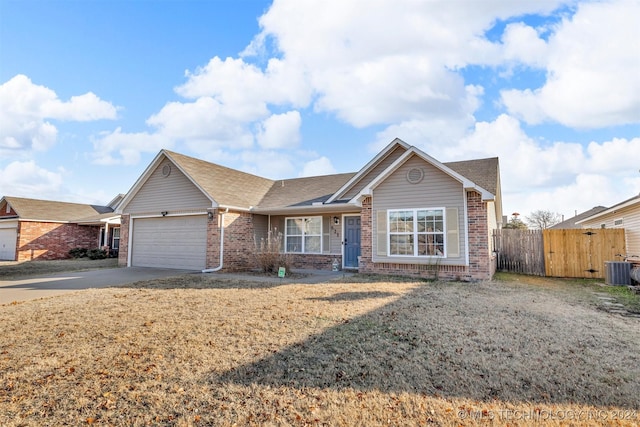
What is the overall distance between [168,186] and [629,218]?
18966 mm

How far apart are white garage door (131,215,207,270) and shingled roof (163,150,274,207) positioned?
1.28m

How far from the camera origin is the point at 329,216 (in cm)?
1475

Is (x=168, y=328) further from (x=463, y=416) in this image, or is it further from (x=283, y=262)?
(x=283, y=262)

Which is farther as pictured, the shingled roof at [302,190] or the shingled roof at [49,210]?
the shingled roof at [49,210]

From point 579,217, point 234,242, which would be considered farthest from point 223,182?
point 579,217

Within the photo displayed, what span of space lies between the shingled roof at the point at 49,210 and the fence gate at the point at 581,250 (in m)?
27.9

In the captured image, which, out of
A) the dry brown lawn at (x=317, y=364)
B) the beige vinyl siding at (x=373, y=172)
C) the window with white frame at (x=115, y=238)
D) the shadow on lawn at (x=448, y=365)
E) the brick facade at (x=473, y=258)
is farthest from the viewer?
the window with white frame at (x=115, y=238)

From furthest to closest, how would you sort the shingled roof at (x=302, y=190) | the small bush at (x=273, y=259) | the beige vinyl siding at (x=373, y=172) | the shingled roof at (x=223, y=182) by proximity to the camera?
the shingled roof at (x=302, y=190) < the shingled roof at (x=223, y=182) < the beige vinyl siding at (x=373, y=172) < the small bush at (x=273, y=259)

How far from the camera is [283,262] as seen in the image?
12.8 metres

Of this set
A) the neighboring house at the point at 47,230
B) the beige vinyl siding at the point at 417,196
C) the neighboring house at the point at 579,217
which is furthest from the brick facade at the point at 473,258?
the neighboring house at the point at 47,230

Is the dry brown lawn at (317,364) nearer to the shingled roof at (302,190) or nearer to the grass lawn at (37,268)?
the shingled roof at (302,190)

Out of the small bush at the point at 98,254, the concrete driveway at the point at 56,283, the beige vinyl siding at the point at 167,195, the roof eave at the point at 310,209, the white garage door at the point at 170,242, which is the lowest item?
the concrete driveway at the point at 56,283

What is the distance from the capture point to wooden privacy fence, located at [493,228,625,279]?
39.5 feet

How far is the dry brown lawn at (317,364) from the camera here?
9.62ft
